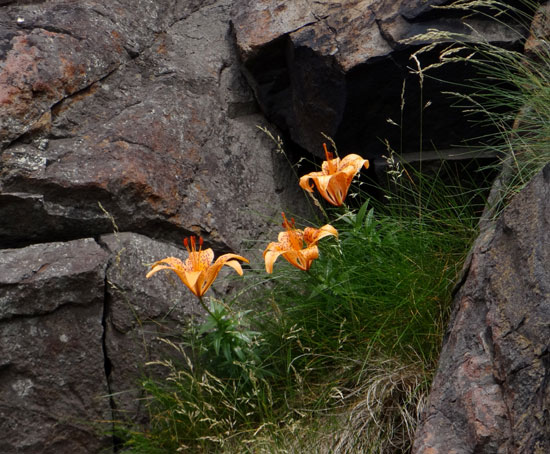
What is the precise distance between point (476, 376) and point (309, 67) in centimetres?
182

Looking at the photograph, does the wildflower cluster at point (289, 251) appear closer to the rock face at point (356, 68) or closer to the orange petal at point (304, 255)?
the orange petal at point (304, 255)

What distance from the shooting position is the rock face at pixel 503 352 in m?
1.97

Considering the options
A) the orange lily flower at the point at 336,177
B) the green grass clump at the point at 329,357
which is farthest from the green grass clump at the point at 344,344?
the orange lily flower at the point at 336,177

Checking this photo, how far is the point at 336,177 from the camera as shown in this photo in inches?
112

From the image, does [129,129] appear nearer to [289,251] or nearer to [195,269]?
[195,269]

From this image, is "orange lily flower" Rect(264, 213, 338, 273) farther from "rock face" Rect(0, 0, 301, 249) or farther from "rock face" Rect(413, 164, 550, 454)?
"rock face" Rect(0, 0, 301, 249)

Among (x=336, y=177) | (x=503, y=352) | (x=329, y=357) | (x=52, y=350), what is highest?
(x=336, y=177)

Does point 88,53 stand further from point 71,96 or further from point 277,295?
point 277,295

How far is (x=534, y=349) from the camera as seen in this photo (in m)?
2.01

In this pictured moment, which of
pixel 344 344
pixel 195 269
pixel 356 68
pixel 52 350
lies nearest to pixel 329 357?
pixel 344 344

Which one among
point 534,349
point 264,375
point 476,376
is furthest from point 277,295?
point 534,349

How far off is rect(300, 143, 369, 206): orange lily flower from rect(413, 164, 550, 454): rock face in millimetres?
589

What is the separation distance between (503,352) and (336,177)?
983mm

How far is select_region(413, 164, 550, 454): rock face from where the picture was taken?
197 cm
